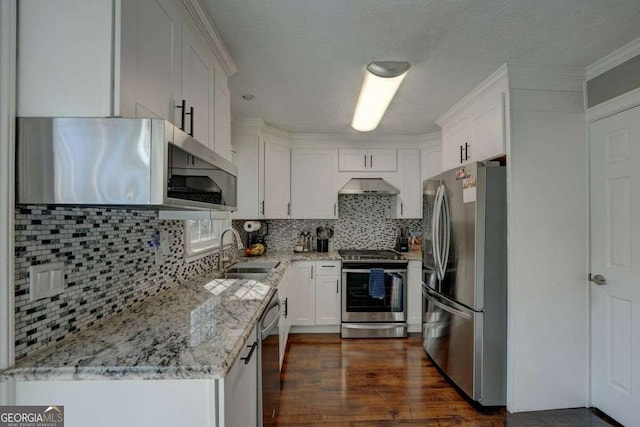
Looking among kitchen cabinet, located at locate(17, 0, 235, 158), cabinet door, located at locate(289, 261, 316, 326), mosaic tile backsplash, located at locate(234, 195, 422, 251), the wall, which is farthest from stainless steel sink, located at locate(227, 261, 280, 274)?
the wall

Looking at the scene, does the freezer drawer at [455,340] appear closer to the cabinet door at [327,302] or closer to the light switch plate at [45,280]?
the cabinet door at [327,302]

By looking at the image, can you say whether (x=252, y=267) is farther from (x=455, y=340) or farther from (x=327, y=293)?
(x=455, y=340)

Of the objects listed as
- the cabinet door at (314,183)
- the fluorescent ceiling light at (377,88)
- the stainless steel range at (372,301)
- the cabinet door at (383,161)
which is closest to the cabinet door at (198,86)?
the fluorescent ceiling light at (377,88)

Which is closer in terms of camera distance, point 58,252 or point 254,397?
point 58,252

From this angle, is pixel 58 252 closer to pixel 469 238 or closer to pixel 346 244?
pixel 469 238

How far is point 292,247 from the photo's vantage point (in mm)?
3863

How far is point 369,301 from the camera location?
3250mm

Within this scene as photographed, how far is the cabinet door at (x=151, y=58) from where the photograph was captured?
926 millimetres

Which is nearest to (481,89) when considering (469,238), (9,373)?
(469,238)

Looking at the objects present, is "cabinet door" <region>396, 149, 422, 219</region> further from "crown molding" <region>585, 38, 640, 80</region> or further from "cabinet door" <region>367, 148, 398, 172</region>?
"crown molding" <region>585, 38, 640, 80</region>

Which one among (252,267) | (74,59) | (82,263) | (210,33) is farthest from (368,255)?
(74,59)

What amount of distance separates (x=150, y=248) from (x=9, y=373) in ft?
2.53

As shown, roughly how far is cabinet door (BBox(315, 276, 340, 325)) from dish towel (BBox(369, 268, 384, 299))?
40cm

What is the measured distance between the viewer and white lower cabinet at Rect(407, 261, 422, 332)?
3295 millimetres
